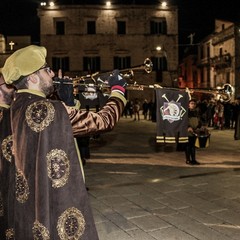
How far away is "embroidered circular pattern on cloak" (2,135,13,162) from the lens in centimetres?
253

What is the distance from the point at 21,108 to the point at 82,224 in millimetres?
798

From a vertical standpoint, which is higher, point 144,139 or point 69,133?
point 69,133

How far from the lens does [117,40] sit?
40.9 metres

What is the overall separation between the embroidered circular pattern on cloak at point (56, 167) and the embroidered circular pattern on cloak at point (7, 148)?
0.39 metres

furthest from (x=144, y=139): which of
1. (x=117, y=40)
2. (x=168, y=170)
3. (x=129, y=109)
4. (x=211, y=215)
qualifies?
(x=117, y=40)

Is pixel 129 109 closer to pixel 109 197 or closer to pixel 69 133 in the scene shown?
pixel 109 197

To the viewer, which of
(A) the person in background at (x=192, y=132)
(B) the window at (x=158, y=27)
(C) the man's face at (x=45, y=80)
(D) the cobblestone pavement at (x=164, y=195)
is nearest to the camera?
(C) the man's face at (x=45, y=80)

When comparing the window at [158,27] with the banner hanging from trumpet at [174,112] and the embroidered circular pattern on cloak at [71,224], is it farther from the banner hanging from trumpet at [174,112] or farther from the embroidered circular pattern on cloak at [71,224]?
the embroidered circular pattern on cloak at [71,224]

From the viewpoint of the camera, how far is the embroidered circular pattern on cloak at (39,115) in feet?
7.39

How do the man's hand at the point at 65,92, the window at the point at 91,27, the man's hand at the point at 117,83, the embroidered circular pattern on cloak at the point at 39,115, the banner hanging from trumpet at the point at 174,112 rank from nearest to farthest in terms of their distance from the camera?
the embroidered circular pattern on cloak at the point at 39,115 < the man's hand at the point at 117,83 < the man's hand at the point at 65,92 < the banner hanging from trumpet at the point at 174,112 < the window at the point at 91,27

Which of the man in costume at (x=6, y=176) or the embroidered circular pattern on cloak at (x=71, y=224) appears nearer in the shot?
the embroidered circular pattern on cloak at (x=71, y=224)

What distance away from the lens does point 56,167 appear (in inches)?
89.7

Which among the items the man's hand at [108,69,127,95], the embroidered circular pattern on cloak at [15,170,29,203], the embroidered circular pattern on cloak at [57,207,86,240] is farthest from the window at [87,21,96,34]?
the embroidered circular pattern on cloak at [57,207,86,240]

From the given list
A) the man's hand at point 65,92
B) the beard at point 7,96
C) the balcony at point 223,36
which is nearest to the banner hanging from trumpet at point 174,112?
the man's hand at point 65,92
